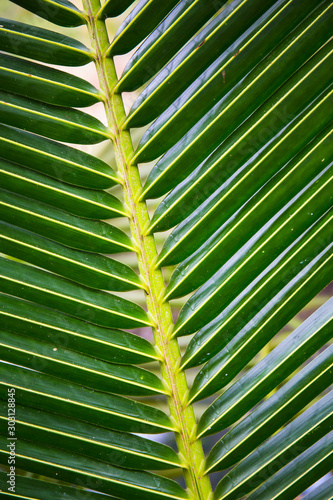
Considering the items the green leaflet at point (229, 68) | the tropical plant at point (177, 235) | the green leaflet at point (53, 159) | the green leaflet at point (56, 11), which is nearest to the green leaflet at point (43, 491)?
the tropical plant at point (177, 235)

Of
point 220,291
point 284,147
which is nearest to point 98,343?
point 220,291

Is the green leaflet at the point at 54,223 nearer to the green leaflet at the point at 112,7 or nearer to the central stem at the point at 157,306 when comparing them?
the central stem at the point at 157,306

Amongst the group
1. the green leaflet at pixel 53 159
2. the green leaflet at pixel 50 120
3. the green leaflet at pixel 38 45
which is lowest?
→ the green leaflet at pixel 53 159

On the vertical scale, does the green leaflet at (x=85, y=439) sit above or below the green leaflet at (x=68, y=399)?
below

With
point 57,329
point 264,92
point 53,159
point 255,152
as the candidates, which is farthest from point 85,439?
point 264,92

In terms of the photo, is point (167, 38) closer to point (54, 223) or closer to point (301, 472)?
point (54, 223)

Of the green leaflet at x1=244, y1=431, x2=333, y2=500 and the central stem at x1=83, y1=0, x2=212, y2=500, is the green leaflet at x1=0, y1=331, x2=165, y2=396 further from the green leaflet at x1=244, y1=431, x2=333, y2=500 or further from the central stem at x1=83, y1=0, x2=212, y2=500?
the green leaflet at x1=244, y1=431, x2=333, y2=500

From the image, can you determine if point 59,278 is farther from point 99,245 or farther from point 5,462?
point 5,462
